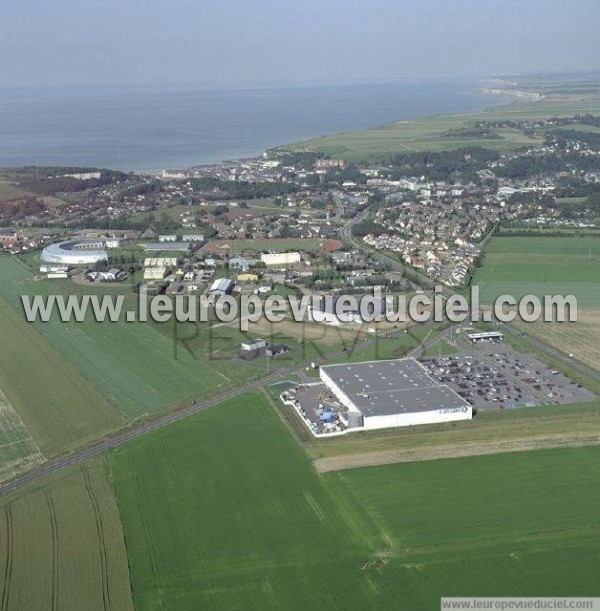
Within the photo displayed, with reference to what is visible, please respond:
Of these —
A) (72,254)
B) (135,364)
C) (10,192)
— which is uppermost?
(10,192)

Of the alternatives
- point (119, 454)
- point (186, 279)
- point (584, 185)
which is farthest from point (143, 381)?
point (584, 185)

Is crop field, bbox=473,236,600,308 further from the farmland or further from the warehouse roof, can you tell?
the warehouse roof

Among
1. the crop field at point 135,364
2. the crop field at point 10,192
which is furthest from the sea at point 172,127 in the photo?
the crop field at point 135,364

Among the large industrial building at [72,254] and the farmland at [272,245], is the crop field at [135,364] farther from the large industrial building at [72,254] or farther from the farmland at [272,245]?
the farmland at [272,245]

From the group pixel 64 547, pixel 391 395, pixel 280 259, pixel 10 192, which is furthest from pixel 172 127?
pixel 64 547

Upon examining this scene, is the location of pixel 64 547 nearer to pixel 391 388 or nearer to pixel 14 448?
pixel 14 448

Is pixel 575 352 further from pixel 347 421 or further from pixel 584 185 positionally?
pixel 584 185

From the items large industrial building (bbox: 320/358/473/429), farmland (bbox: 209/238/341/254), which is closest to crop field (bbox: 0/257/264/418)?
large industrial building (bbox: 320/358/473/429)
